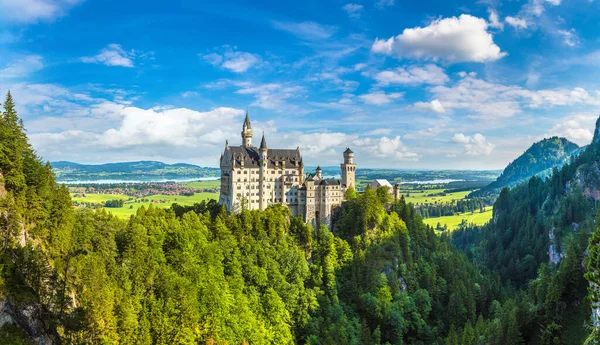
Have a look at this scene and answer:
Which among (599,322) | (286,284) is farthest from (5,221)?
(599,322)

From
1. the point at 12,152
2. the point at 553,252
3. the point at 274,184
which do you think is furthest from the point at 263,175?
the point at 553,252

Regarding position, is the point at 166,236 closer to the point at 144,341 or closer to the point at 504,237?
the point at 144,341

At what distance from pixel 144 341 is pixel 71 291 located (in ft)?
40.8

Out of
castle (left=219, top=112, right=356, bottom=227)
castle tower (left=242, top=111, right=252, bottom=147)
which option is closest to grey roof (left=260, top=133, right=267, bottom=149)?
castle (left=219, top=112, right=356, bottom=227)

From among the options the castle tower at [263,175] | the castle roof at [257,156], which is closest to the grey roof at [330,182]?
the castle roof at [257,156]

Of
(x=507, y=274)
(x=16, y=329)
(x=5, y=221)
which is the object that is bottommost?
(x=507, y=274)

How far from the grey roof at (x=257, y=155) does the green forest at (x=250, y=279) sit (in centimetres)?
1270

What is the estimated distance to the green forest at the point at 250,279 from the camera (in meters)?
49.0

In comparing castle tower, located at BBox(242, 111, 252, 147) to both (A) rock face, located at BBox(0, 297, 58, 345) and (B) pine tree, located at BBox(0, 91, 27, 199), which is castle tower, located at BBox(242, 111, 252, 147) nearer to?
(B) pine tree, located at BBox(0, 91, 27, 199)

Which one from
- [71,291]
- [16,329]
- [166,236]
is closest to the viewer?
[16,329]

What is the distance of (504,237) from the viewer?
176 m

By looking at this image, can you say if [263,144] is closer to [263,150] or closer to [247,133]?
[263,150]

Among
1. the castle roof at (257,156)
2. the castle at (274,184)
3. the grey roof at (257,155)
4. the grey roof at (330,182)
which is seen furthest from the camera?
the grey roof at (330,182)

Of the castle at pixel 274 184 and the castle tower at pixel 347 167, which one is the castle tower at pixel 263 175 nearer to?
the castle at pixel 274 184
